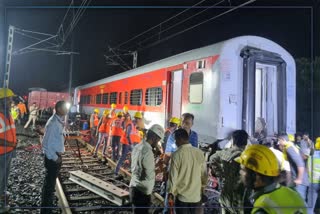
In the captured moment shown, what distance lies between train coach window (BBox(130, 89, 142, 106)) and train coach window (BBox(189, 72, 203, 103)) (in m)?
2.70

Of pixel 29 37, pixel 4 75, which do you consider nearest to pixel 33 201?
pixel 4 75

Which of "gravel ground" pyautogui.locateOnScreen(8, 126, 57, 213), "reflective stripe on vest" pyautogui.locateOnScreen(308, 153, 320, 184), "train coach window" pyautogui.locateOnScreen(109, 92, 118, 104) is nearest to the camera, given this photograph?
"reflective stripe on vest" pyautogui.locateOnScreen(308, 153, 320, 184)

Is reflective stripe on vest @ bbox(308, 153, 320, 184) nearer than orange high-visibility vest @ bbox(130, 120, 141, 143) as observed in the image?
Yes

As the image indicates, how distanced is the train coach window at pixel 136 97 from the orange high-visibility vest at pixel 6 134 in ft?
15.1

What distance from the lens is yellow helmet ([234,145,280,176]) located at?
5.63ft

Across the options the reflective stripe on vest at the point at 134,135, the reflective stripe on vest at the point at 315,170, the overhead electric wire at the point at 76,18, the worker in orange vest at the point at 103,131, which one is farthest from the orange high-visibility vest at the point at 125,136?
the reflective stripe on vest at the point at 315,170

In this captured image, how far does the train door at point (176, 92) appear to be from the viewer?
20.4 ft

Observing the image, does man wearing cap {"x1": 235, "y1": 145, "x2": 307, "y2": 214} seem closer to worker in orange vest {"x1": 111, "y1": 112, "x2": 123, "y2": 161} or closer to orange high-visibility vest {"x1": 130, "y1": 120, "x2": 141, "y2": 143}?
orange high-visibility vest {"x1": 130, "y1": 120, "x2": 141, "y2": 143}

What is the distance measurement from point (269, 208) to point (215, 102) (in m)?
3.45

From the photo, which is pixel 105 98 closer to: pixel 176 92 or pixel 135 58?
pixel 135 58

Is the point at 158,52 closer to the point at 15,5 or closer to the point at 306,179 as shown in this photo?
the point at 15,5

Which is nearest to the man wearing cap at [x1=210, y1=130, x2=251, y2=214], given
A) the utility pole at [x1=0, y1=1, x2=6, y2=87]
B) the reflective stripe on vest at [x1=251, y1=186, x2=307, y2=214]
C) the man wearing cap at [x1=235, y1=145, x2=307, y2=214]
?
the man wearing cap at [x1=235, y1=145, x2=307, y2=214]

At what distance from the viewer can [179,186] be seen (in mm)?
2869

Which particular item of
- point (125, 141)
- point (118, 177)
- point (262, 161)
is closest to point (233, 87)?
point (125, 141)
